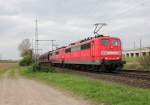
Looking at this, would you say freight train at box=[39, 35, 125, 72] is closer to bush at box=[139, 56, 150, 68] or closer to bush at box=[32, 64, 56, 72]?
bush at box=[139, 56, 150, 68]

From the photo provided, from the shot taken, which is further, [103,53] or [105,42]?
→ [105,42]

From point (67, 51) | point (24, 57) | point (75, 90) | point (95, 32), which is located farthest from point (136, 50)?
point (75, 90)

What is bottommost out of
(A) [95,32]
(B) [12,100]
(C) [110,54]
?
(B) [12,100]

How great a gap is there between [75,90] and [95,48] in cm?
1477

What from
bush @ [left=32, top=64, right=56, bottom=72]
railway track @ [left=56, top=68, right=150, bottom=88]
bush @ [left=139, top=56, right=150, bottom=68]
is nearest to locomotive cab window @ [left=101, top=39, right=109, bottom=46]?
railway track @ [left=56, top=68, right=150, bottom=88]

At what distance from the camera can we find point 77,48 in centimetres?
3994

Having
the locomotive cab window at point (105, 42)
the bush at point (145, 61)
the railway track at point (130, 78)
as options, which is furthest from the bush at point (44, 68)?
the railway track at point (130, 78)

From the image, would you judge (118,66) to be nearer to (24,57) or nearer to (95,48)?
(95,48)

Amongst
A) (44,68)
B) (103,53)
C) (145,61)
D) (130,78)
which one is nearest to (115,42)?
(103,53)

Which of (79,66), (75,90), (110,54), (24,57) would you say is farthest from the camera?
(24,57)

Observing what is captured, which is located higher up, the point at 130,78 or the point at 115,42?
the point at 115,42

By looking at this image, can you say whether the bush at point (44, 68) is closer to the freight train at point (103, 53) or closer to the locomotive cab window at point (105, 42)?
the freight train at point (103, 53)

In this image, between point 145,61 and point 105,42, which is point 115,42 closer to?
point 105,42

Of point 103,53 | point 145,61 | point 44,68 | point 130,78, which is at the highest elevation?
point 103,53
